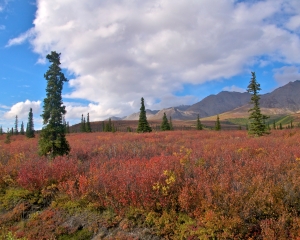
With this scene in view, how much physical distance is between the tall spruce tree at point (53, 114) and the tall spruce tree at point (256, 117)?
71.7 feet

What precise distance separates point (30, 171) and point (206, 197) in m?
7.37

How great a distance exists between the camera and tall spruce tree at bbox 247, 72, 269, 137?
26.7 m

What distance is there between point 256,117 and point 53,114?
2360 cm

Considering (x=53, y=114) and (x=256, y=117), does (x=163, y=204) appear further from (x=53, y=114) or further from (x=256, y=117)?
(x=256, y=117)

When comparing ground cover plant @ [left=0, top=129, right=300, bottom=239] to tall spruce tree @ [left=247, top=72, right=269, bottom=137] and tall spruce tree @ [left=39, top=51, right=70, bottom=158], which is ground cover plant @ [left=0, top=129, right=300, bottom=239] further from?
tall spruce tree @ [left=247, top=72, right=269, bottom=137]

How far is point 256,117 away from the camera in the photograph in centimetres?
2744

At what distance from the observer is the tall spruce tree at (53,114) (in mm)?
14602

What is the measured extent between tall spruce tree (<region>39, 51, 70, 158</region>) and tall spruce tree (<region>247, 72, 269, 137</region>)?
21.9 m

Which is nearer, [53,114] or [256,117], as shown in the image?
[53,114]

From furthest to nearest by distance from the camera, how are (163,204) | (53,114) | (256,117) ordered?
1. (256,117)
2. (53,114)
3. (163,204)

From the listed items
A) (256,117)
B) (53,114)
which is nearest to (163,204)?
(53,114)

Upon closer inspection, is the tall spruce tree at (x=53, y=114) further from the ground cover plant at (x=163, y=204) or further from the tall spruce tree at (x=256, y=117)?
the tall spruce tree at (x=256, y=117)

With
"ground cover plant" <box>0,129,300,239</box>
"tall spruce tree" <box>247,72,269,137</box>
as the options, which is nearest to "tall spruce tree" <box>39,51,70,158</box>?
"ground cover plant" <box>0,129,300,239</box>

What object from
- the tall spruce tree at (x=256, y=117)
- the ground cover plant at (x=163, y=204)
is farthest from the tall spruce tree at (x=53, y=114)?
the tall spruce tree at (x=256, y=117)
